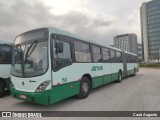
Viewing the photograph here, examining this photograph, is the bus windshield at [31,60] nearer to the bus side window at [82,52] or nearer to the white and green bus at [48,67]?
the white and green bus at [48,67]

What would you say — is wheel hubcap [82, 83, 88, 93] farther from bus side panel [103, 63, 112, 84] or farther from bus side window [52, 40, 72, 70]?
bus side panel [103, 63, 112, 84]

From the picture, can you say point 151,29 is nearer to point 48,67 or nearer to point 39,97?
point 48,67

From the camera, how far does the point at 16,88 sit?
6.16 metres

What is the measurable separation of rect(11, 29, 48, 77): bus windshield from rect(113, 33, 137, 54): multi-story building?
113 meters

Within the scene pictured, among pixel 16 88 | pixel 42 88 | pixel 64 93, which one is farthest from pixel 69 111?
pixel 16 88

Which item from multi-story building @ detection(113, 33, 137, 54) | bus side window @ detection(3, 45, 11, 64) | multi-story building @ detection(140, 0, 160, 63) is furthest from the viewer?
multi-story building @ detection(113, 33, 137, 54)

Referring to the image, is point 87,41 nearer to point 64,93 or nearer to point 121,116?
point 64,93

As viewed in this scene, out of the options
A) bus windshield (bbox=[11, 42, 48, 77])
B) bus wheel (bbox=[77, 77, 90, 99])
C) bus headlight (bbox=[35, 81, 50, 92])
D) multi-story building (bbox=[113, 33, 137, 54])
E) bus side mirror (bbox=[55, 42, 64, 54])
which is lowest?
bus wheel (bbox=[77, 77, 90, 99])

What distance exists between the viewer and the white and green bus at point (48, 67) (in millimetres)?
5445

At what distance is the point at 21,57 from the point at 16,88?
1.25m

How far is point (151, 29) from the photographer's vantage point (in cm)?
Result: 10444

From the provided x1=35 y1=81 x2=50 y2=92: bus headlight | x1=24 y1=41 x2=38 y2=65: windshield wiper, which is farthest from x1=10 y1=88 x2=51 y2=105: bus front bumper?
x1=24 y1=41 x2=38 y2=65: windshield wiper

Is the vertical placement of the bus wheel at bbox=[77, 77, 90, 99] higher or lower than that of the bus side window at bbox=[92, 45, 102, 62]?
lower

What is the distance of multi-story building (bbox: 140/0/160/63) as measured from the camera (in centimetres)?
10075
